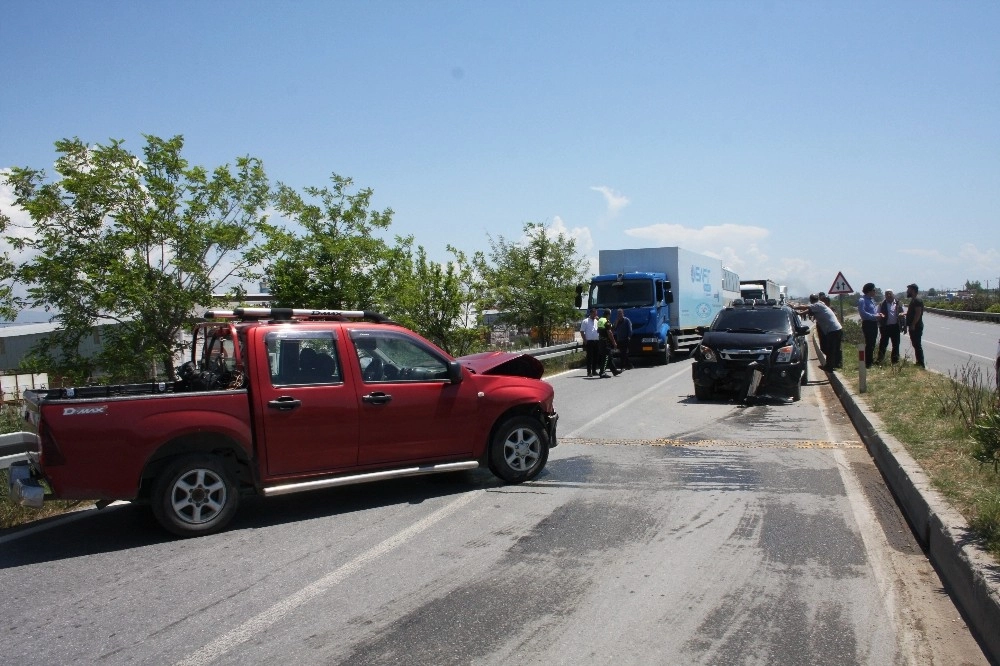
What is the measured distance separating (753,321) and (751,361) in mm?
1623

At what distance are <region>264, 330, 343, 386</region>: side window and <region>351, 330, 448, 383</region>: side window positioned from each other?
0.24m

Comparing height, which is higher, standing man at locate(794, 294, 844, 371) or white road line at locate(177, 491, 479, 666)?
standing man at locate(794, 294, 844, 371)

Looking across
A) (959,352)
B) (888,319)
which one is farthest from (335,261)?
(959,352)

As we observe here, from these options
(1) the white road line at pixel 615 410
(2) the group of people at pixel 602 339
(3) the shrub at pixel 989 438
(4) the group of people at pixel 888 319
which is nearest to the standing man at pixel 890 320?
(4) the group of people at pixel 888 319

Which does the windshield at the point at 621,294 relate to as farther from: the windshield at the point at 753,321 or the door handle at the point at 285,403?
the door handle at the point at 285,403

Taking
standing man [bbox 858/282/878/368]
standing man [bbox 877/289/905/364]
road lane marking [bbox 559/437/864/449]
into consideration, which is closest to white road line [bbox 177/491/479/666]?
road lane marking [bbox 559/437/864/449]

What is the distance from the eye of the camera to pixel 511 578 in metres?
5.20

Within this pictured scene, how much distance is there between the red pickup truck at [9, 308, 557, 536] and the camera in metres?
5.92

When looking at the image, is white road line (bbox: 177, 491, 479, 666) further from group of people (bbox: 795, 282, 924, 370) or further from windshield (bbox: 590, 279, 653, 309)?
windshield (bbox: 590, 279, 653, 309)

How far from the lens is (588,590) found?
4949mm

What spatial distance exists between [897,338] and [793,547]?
14146mm

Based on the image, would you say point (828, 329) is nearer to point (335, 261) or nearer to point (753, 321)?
point (753, 321)

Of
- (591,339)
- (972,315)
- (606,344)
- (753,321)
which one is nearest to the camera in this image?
(753,321)

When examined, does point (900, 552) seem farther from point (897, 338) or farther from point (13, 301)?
point (897, 338)
